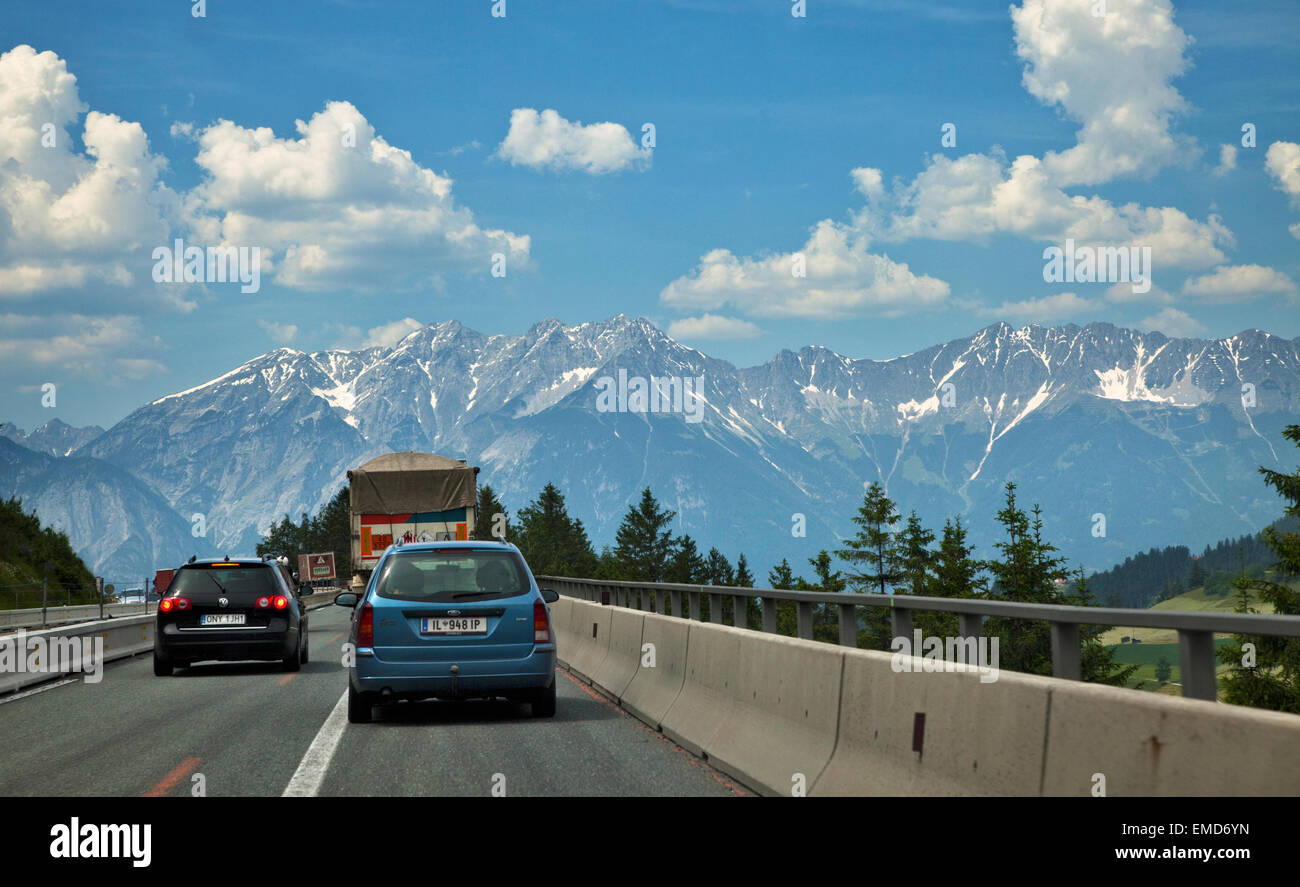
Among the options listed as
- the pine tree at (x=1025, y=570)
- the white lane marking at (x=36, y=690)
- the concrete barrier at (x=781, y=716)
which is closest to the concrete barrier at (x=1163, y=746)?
the concrete barrier at (x=781, y=716)

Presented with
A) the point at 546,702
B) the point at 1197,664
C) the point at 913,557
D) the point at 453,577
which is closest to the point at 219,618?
the point at 453,577

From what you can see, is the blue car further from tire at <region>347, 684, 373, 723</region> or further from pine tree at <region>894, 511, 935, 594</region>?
pine tree at <region>894, 511, 935, 594</region>

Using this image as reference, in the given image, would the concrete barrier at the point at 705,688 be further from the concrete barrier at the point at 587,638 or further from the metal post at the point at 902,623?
the concrete barrier at the point at 587,638

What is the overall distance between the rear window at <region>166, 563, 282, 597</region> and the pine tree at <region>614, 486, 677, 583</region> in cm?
11850

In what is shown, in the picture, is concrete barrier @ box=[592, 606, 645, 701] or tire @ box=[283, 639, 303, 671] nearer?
concrete barrier @ box=[592, 606, 645, 701]

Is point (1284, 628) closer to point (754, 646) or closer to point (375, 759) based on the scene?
point (754, 646)

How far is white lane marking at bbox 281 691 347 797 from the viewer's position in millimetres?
7938

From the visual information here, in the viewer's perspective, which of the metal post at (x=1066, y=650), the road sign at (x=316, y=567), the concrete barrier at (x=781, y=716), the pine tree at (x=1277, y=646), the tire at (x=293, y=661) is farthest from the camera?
the road sign at (x=316, y=567)

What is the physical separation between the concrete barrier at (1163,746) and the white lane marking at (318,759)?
4.60 meters

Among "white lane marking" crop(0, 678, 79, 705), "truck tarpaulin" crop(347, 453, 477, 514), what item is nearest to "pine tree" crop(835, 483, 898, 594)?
"truck tarpaulin" crop(347, 453, 477, 514)

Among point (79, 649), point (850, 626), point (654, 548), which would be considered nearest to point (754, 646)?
point (850, 626)

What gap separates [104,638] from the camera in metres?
21.4

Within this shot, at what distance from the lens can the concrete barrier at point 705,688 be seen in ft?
30.6

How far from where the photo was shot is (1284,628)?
4.54 m
